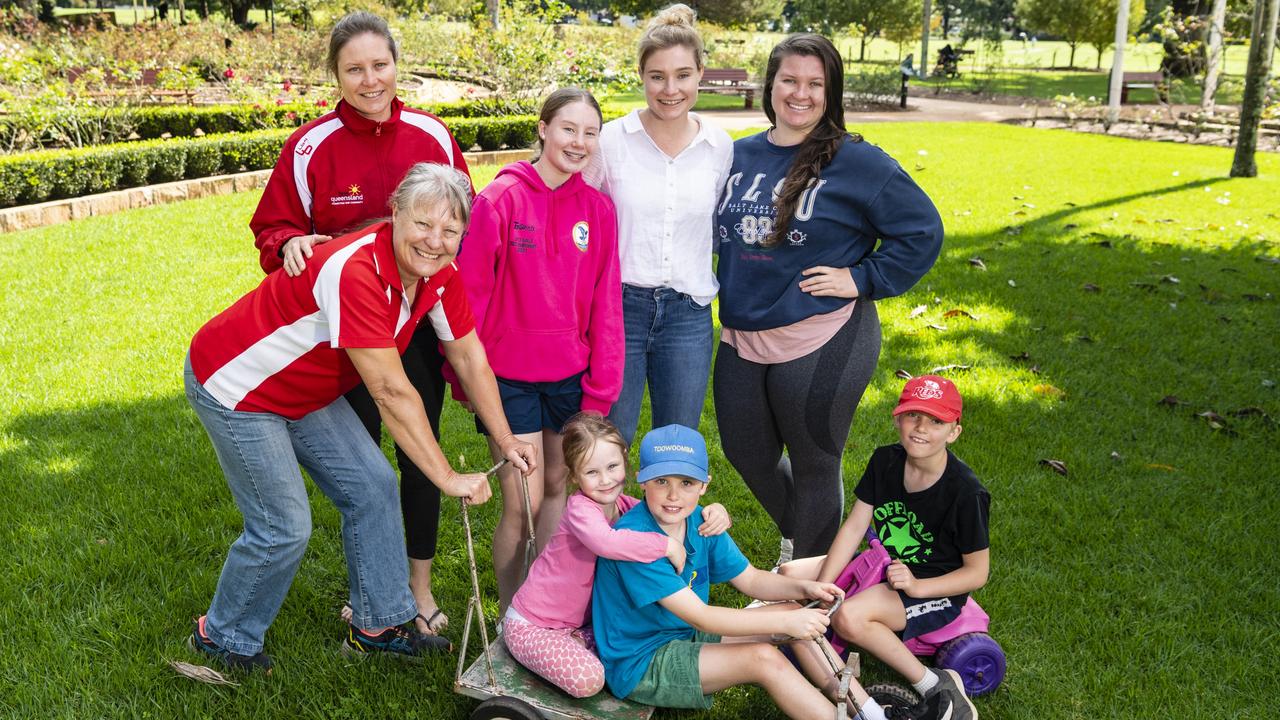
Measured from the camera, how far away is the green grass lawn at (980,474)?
3.42 m

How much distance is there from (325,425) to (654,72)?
1.65m

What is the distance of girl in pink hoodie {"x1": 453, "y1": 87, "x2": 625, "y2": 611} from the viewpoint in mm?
3223

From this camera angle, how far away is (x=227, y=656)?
3387 millimetres

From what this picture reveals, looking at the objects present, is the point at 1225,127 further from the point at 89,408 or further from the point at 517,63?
the point at 89,408

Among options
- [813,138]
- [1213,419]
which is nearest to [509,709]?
[813,138]

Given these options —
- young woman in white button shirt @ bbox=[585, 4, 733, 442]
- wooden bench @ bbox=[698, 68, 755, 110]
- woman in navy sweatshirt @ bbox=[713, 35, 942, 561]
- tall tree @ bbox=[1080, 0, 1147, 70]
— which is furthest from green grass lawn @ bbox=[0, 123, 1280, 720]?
tall tree @ bbox=[1080, 0, 1147, 70]

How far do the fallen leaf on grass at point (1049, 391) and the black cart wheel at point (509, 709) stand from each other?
13.8 feet

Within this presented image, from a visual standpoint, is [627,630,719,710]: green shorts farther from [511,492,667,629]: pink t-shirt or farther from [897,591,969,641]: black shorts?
[897,591,969,641]: black shorts

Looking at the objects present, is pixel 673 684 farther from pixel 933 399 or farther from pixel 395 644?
pixel 933 399

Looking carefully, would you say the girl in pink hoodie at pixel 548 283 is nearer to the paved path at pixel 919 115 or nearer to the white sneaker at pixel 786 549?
the white sneaker at pixel 786 549

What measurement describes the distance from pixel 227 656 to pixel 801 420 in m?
2.21

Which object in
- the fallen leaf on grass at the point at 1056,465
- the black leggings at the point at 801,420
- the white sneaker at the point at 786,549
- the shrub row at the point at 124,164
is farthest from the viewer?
the shrub row at the point at 124,164

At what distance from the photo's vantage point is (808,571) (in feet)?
11.7

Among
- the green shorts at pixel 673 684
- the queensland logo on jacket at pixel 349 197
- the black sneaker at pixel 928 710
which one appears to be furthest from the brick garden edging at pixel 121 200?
the black sneaker at pixel 928 710
